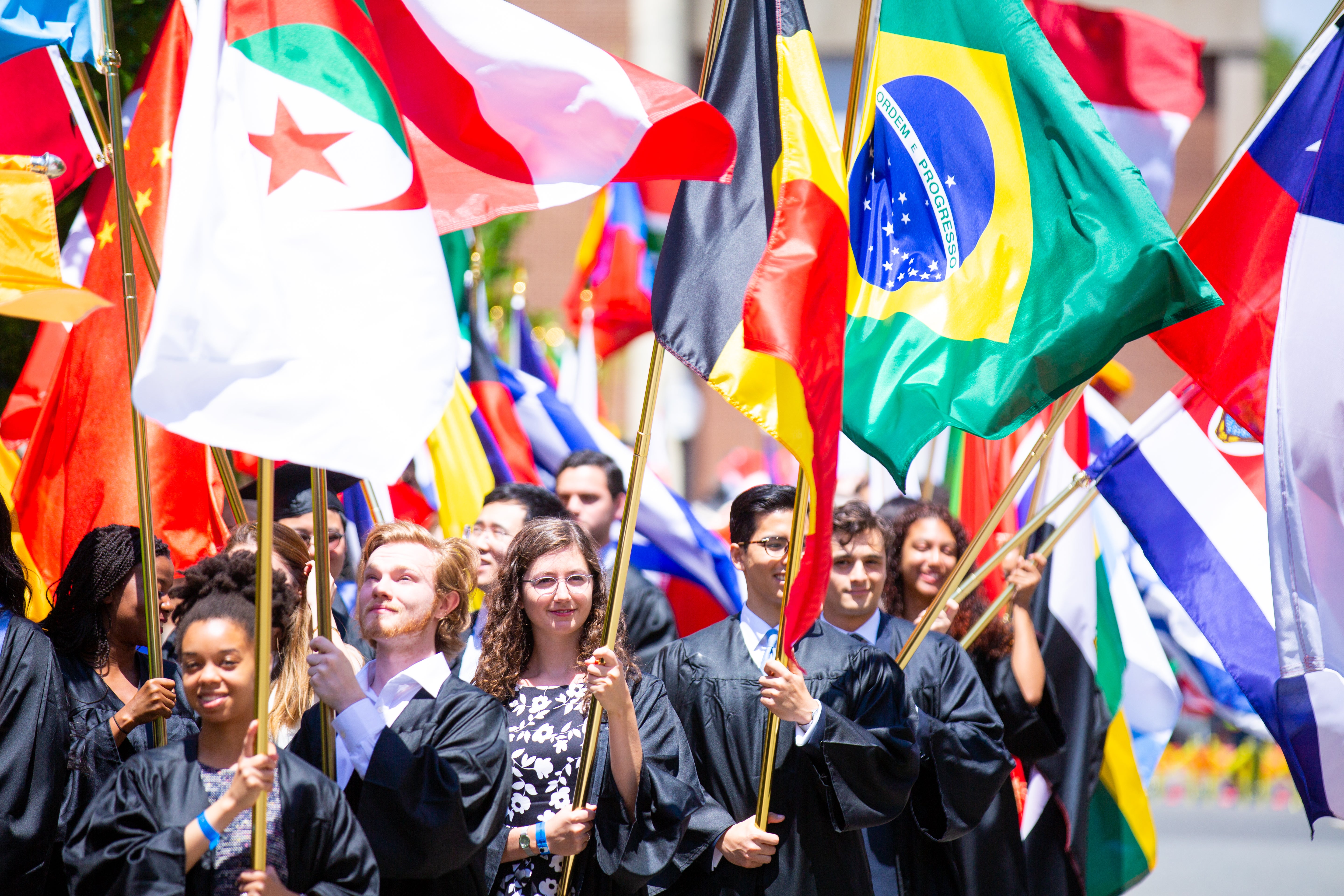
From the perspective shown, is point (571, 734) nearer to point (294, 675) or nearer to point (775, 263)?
point (294, 675)

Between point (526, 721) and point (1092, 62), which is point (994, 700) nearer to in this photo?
point (526, 721)

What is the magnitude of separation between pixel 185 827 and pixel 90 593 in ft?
3.91

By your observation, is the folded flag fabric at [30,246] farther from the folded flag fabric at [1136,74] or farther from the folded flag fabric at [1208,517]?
the folded flag fabric at [1136,74]

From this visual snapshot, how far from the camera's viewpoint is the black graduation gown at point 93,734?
3.60 meters

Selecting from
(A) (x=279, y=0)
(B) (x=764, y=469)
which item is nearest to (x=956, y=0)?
(A) (x=279, y=0)

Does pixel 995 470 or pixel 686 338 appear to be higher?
pixel 686 338

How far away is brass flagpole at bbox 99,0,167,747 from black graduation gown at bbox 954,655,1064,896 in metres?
2.93

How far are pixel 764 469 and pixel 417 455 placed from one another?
1213cm

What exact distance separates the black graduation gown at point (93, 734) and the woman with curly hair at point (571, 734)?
2.97 feet

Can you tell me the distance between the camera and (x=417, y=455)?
23.0 feet

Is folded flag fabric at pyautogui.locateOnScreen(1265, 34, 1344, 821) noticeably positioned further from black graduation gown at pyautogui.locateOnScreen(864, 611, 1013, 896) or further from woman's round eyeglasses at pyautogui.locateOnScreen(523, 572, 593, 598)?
woman's round eyeglasses at pyautogui.locateOnScreen(523, 572, 593, 598)

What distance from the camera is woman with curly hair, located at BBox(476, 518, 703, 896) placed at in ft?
12.5

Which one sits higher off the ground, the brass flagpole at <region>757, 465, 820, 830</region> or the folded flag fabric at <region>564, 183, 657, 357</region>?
the folded flag fabric at <region>564, 183, 657, 357</region>

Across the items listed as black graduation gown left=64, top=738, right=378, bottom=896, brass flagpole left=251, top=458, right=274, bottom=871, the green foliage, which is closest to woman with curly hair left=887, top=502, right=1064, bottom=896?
black graduation gown left=64, top=738, right=378, bottom=896
